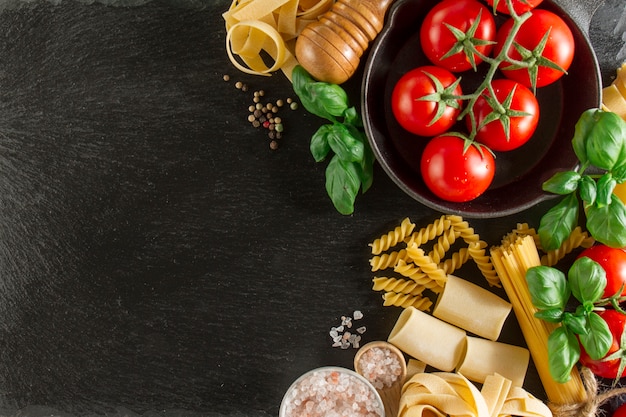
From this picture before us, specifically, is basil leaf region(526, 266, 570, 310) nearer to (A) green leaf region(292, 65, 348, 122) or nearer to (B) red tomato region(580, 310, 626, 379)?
(B) red tomato region(580, 310, 626, 379)

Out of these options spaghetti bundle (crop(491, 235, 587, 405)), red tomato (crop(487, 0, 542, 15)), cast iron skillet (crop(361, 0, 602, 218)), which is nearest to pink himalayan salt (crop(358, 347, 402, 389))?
spaghetti bundle (crop(491, 235, 587, 405))

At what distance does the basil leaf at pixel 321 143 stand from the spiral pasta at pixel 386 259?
0.40m

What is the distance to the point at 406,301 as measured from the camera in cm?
235

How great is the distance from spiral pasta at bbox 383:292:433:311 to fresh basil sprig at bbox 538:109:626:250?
0.46 metres

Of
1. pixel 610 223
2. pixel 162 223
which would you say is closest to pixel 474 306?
pixel 610 223

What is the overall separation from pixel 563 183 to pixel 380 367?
0.84 meters

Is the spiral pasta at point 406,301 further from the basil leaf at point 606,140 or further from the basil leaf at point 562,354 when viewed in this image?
the basil leaf at point 606,140

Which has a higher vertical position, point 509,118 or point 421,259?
point 509,118

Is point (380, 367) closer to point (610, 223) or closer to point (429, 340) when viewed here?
point (429, 340)

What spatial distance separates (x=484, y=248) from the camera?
235cm

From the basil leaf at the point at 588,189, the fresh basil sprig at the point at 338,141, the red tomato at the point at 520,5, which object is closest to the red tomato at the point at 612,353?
the basil leaf at the point at 588,189

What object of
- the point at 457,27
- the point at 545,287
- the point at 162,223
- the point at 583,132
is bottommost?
the point at 162,223

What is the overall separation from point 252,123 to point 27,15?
0.90m

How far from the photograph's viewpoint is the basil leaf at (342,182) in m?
2.18
